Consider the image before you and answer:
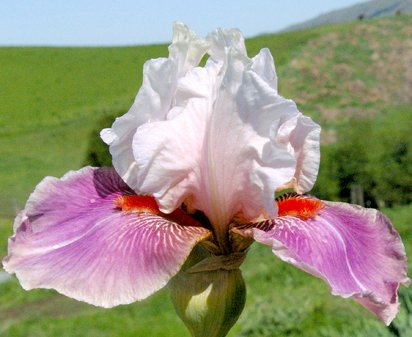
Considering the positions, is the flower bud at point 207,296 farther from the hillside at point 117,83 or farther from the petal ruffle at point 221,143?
the hillside at point 117,83

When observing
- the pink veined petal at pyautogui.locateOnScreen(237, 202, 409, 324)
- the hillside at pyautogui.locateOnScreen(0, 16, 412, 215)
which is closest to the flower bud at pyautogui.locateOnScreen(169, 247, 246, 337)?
the pink veined petal at pyautogui.locateOnScreen(237, 202, 409, 324)

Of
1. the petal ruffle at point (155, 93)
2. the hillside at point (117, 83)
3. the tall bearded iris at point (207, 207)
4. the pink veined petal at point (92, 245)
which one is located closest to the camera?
the pink veined petal at point (92, 245)

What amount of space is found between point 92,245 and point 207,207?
280 millimetres

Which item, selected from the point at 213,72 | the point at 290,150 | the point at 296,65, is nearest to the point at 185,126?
the point at 213,72

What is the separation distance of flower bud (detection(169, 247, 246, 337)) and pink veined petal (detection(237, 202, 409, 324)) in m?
0.11

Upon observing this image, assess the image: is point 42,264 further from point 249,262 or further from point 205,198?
point 249,262

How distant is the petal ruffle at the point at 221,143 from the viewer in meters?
1.42

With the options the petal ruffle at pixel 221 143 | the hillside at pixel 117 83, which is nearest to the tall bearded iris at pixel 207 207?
the petal ruffle at pixel 221 143

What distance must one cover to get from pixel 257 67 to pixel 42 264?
0.60 m

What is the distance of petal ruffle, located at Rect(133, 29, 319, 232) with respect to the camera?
1.42 meters

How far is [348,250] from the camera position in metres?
1.44

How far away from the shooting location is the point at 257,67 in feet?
5.07

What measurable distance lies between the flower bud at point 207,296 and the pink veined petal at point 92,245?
8cm

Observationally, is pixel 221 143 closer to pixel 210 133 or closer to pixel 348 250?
pixel 210 133
